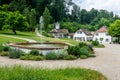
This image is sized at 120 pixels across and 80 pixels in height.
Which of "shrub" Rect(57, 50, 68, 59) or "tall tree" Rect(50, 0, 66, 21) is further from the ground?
"tall tree" Rect(50, 0, 66, 21)

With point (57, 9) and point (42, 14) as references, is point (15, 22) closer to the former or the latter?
point (42, 14)

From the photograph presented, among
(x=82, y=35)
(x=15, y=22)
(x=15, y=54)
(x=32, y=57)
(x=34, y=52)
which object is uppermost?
(x=15, y=22)

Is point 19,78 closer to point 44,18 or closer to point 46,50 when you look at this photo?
point 46,50

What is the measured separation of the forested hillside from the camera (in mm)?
51453

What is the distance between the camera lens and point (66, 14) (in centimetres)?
10281

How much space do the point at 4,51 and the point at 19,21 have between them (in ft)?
90.9

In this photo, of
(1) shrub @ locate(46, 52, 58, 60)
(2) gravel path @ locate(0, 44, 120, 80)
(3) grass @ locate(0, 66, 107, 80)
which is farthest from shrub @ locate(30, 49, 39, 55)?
(3) grass @ locate(0, 66, 107, 80)

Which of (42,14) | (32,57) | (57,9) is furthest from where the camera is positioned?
(57,9)

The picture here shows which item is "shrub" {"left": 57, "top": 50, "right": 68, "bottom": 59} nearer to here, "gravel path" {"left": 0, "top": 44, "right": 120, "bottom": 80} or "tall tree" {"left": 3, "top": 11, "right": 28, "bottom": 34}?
"gravel path" {"left": 0, "top": 44, "right": 120, "bottom": 80}

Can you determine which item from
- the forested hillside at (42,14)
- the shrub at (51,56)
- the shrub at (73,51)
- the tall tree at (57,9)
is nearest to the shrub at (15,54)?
the shrub at (51,56)

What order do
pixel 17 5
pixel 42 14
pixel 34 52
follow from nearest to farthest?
pixel 34 52 < pixel 17 5 < pixel 42 14

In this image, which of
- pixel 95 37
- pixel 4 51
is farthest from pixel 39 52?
pixel 95 37

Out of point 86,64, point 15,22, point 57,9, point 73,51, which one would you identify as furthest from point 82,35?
point 86,64

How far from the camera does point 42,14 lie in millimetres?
86000
